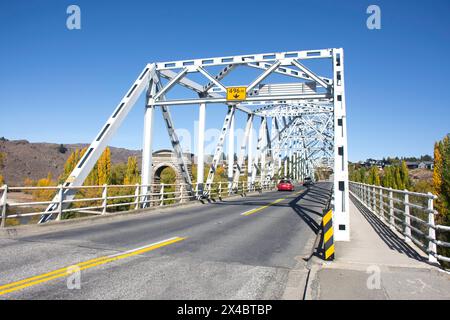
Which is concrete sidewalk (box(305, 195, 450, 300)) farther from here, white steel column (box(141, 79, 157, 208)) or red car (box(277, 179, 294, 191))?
red car (box(277, 179, 294, 191))

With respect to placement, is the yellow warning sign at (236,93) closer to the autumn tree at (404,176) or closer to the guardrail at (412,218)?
the guardrail at (412,218)

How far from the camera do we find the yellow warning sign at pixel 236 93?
619 inches

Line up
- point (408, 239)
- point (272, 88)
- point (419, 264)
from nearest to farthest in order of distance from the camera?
point (419, 264)
point (408, 239)
point (272, 88)

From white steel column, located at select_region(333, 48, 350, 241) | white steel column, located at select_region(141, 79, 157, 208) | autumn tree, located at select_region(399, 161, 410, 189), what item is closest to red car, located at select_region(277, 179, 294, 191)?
autumn tree, located at select_region(399, 161, 410, 189)

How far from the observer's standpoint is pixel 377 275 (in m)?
5.46

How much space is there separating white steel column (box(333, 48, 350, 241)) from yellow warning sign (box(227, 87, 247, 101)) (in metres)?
5.26

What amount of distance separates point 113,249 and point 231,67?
12928 millimetres

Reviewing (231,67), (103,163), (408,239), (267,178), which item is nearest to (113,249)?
(408,239)

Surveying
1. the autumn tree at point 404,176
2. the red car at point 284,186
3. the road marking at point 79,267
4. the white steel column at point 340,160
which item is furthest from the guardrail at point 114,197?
the autumn tree at point 404,176

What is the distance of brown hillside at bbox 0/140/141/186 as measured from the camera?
11569cm

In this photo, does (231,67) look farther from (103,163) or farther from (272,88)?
(103,163)

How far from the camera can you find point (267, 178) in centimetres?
4256

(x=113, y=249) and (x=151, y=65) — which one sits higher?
(x=151, y=65)

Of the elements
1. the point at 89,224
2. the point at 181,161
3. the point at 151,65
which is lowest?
the point at 89,224
